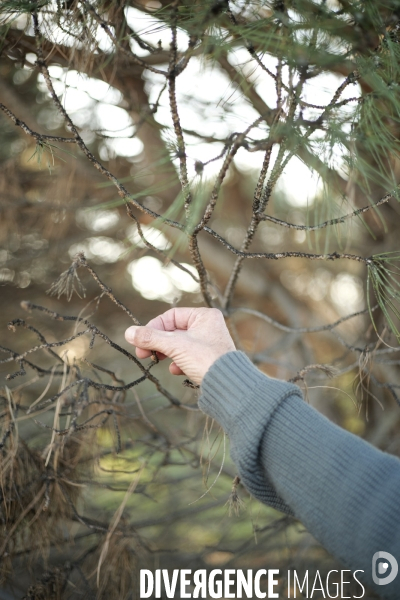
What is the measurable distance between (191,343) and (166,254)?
0.82 feet

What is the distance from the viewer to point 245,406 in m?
0.62

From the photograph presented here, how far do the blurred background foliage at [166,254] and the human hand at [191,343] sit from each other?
0.15ft

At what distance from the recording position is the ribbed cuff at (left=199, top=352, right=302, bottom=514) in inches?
23.8

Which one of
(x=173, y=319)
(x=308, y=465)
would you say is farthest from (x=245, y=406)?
(x=173, y=319)

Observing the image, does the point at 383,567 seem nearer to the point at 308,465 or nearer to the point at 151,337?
the point at 308,465

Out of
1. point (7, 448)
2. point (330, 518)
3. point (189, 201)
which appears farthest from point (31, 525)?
point (189, 201)

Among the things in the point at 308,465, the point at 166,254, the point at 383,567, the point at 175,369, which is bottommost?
the point at 383,567

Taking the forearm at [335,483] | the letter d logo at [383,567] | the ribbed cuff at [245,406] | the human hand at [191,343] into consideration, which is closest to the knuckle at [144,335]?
the human hand at [191,343]

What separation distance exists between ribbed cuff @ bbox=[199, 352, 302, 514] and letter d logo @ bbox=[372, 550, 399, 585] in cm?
15

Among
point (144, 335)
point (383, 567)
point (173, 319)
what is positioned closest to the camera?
point (383, 567)

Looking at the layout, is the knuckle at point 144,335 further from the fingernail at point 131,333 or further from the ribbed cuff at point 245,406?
the ribbed cuff at point 245,406

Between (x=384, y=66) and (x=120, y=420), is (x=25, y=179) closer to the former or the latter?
(x=120, y=420)

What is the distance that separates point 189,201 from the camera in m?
0.55

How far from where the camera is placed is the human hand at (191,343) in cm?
69
